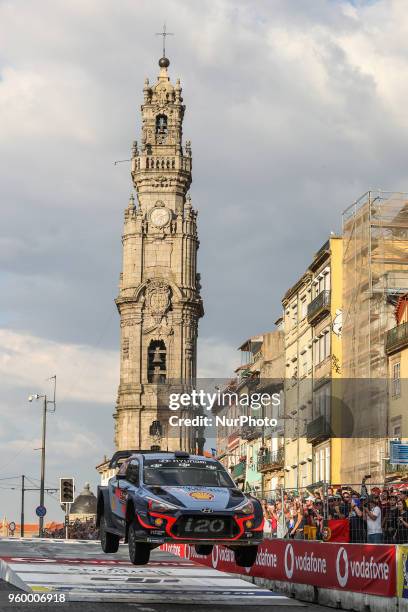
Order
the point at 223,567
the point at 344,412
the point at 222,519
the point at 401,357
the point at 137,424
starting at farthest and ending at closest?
the point at 137,424
the point at 344,412
the point at 401,357
the point at 223,567
the point at 222,519

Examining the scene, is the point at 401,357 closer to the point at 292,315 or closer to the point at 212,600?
the point at 292,315

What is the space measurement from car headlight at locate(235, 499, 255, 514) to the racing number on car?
0.50 metres

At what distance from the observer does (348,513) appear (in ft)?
92.7

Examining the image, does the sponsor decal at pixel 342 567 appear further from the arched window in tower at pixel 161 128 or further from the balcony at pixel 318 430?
the arched window in tower at pixel 161 128

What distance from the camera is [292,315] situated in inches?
3295

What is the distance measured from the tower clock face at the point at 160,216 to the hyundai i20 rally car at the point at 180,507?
105m

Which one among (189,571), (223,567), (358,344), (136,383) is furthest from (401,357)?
(136,383)

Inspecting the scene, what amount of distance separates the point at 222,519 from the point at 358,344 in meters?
36.7

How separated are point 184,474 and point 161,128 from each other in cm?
11179

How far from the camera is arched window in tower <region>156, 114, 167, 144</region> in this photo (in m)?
132

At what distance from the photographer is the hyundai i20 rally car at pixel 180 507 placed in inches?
842

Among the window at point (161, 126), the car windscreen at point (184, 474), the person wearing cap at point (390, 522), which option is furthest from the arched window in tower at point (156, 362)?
the car windscreen at point (184, 474)

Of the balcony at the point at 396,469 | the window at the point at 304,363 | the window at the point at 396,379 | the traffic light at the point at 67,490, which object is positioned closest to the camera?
the balcony at the point at 396,469

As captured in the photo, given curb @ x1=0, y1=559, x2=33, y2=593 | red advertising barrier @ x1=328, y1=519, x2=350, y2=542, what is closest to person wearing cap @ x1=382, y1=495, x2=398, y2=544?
red advertising barrier @ x1=328, y1=519, x2=350, y2=542
